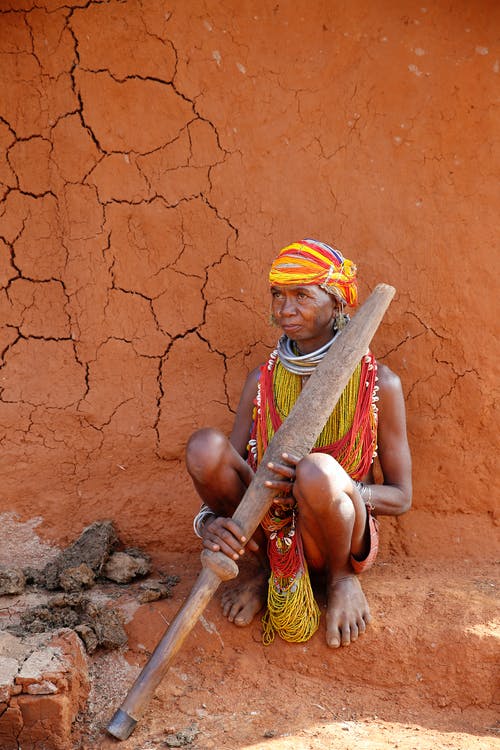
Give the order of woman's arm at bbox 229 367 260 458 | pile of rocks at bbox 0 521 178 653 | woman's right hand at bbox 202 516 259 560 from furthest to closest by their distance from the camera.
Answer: woman's arm at bbox 229 367 260 458 < pile of rocks at bbox 0 521 178 653 < woman's right hand at bbox 202 516 259 560

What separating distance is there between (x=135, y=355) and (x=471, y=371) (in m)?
1.46

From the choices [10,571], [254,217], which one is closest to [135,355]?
[254,217]

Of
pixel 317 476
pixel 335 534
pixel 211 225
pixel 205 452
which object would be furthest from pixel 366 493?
pixel 211 225

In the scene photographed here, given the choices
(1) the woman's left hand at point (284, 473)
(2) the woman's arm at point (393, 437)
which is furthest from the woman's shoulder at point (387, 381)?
(1) the woman's left hand at point (284, 473)

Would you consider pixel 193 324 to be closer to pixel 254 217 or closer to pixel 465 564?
pixel 254 217

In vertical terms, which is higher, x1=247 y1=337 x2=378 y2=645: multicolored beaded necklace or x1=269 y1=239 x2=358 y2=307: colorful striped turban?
x1=269 y1=239 x2=358 y2=307: colorful striped turban

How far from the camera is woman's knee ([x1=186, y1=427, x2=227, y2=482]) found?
3.12 metres

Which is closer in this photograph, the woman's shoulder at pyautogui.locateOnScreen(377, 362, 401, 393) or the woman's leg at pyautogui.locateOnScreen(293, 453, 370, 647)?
the woman's leg at pyautogui.locateOnScreen(293, 453, 370, 647)

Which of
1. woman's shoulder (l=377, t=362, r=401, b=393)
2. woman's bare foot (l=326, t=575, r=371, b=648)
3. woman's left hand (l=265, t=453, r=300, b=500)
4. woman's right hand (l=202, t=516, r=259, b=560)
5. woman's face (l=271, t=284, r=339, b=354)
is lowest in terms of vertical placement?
woman's bare foot (l=326, t=575, r=371, b=648)

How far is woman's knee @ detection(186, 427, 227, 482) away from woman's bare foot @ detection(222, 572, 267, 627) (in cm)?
52

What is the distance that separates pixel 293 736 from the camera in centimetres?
279

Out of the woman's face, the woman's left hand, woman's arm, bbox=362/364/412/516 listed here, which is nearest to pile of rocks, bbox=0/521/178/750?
the woman's left hand

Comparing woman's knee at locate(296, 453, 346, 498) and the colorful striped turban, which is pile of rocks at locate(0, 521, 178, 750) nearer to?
woman's knee at locate(296, 453, 346, 498)

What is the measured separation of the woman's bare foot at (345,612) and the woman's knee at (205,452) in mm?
640
